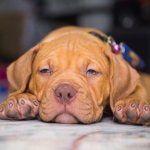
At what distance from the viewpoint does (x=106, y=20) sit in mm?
8680

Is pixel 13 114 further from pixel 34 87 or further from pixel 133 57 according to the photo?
pixel 133 57

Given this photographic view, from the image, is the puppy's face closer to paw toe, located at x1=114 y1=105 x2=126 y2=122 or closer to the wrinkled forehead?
the wrinkled forehead

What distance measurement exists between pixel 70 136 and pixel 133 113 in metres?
0.66

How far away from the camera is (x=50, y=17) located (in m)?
9.32

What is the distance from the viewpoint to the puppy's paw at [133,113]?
9.84 feet

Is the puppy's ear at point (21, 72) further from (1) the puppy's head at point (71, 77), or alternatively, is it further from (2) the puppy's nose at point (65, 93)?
(2) the puppy's nose at point (65, 93)

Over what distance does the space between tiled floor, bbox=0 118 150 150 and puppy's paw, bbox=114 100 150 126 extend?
8 cm

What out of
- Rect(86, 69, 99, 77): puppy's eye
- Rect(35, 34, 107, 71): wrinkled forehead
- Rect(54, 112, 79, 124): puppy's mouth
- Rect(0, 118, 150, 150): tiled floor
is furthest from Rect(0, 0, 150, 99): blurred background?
Rect(0, 118, 150, 150): tiled floor

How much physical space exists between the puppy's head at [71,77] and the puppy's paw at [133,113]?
13 centimetres

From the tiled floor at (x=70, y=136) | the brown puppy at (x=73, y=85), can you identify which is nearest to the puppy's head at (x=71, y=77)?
the brown puppy at (x=73, y=85)

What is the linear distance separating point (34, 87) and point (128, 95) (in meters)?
0.61

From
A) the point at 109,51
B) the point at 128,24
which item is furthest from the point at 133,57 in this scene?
the point at 128,24

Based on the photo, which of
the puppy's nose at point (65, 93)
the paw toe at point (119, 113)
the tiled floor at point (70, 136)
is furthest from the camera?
the paw toe at point (119, 113)

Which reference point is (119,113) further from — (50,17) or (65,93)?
(50,17)
